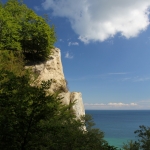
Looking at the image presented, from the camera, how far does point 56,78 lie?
2841cm

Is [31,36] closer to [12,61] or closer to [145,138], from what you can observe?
[12,61]

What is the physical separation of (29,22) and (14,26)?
159 inches

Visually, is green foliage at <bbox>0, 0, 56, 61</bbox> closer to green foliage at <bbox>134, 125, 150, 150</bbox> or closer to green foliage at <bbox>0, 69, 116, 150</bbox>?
green foliage at <bbox>134, 125, 150, 150</bbox>

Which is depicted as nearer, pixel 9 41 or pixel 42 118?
pixel 42 118

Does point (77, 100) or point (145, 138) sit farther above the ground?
point (77, 100)

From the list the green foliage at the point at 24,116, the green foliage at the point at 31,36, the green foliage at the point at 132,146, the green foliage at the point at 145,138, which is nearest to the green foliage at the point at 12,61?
the green foliage at the point at 31,36

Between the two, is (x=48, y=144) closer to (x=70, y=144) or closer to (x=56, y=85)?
(x=70, y=144)

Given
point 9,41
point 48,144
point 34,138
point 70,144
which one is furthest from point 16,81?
point 9,41

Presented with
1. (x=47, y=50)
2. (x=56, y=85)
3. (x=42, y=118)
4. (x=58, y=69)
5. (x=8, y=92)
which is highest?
(x=47, y=50)

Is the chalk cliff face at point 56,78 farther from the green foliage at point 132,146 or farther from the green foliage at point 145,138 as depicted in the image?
the green foliage at point 145,138

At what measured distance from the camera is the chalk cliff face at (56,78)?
26.5 m

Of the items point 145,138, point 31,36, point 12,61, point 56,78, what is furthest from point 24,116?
point 31,36

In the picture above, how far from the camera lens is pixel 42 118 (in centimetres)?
813

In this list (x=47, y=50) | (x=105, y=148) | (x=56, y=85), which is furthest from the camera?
(x=47, y=50)
